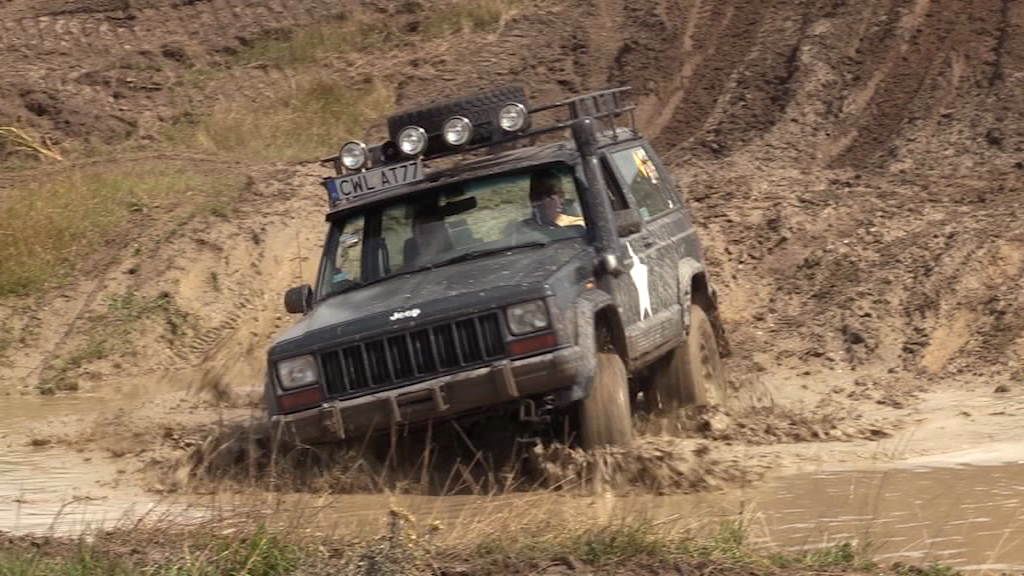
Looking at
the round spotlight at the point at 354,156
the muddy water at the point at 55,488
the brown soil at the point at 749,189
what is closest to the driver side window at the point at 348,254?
A: the round spotlight at the point at 354,156

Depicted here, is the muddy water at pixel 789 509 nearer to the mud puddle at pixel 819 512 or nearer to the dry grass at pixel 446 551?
the mud puddle at pixel 819 512

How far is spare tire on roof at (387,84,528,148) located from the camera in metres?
8.06

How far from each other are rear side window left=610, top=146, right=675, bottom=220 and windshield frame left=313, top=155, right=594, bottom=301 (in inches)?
21.8

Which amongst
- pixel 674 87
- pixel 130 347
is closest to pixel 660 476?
pixel 130 347

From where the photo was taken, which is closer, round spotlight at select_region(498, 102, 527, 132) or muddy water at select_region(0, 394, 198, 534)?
muddy water at select_region(0, 394, 198, 534)

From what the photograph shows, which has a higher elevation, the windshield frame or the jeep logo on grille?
the windshield frame

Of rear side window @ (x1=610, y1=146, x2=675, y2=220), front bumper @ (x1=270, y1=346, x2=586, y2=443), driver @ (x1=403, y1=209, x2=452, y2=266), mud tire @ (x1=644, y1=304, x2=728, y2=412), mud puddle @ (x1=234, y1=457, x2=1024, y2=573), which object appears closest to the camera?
mud puddle @ (x1=234, y1=457, x2=1024, y2=573)

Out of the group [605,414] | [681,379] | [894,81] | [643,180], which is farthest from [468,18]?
[605,414]

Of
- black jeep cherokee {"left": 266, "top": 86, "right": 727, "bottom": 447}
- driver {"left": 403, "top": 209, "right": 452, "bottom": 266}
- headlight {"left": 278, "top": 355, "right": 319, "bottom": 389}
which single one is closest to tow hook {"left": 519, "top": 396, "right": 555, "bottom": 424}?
black jeep cherokee {"left": 266, "top": 86, "right": 727, "bottom": 447}

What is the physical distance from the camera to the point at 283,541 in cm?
544

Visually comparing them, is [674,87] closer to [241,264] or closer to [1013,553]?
[241,264]

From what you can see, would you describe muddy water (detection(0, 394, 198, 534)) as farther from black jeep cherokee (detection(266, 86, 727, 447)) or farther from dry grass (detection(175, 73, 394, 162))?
dry grass (detection(175, 73, 394, 162))

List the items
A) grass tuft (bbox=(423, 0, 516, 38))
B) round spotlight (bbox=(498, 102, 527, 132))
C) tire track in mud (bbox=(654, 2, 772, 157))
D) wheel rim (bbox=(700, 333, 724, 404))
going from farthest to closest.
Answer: grass tuft (bbox=(423, 0, 516, 38))
tire track in mud (bbox=(654, 2, 772, 157))
wheel rim (bbox=(700, 333, 724, 404))
round spotlight (bbox=(498, 102, 527, 132))

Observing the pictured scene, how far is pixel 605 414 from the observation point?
700 centimetres
